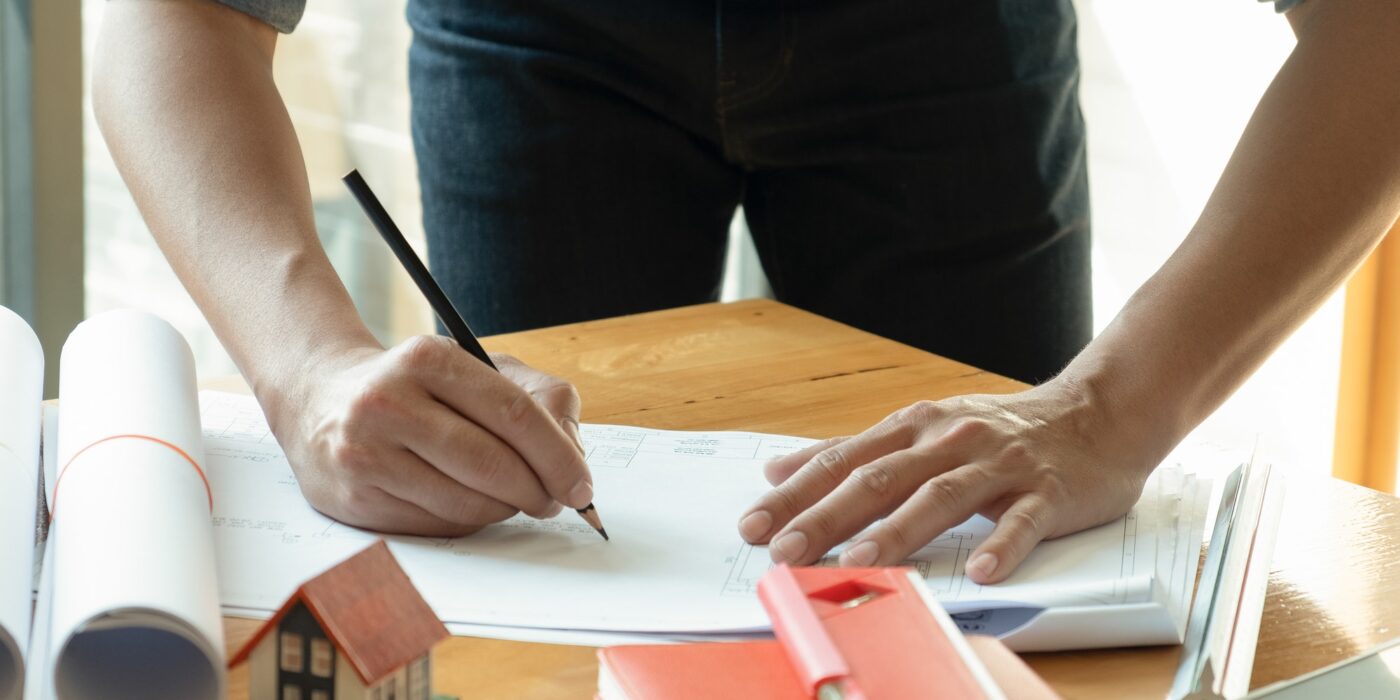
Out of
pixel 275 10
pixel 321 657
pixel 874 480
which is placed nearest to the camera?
pixel 321 657

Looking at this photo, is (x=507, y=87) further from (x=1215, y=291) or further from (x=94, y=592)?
(x=94, y=592)

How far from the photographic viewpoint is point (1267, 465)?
760mm

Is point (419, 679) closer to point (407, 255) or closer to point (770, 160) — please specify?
point (407, 255)

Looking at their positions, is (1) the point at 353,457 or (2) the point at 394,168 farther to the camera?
(2) the point at 394,168

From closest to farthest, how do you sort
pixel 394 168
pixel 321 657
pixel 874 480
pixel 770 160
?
pixel 321 657
pixel 874 480
pixel 770 160
pixel 394 168

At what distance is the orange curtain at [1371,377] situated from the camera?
2324 mm

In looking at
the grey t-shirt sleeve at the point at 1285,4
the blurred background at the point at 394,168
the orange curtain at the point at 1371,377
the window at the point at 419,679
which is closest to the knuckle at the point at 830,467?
the window at the point at 419,679

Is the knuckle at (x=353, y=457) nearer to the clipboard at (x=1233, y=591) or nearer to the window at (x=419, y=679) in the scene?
the window at (x=419, y=679)

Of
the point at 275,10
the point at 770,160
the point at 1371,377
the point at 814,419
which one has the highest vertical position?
the point at 275,10

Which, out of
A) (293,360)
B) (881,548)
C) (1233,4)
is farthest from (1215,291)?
(1233,4)

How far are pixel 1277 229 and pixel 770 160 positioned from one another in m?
0.48

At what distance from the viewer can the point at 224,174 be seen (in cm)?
87

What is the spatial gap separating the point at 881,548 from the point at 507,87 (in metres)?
0.69

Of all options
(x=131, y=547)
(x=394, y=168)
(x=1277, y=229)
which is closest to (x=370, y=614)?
(x=131, y=547)
